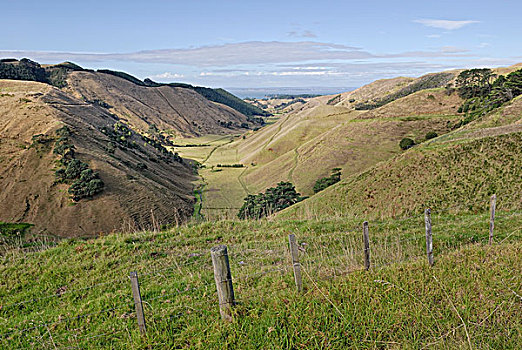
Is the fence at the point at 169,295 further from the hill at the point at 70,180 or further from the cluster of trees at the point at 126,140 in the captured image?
the cluster of trees at the point at 126,140

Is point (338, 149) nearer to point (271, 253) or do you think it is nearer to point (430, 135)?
point (430, 135)

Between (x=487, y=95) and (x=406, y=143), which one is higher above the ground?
(x=487, y=95)

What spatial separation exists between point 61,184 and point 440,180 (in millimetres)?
35393

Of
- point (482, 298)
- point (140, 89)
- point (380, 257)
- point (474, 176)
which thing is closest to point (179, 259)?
point (380, 257)

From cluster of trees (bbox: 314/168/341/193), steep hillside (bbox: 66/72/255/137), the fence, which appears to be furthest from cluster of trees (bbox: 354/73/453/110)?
the fence

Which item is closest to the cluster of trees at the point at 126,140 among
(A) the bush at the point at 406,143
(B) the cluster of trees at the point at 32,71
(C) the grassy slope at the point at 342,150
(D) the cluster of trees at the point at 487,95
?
(C) the grassy slope at the point at 342,150

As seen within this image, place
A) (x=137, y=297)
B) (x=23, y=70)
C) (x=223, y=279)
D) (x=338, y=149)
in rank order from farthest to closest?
(x=23, y=70), (x=338, y=149), (x=137, y=297), (x=223, y=279)

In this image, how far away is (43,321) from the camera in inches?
245

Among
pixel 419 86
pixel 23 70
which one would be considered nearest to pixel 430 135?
pixel 419 86

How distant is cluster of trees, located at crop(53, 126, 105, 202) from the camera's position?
3300 centimetres

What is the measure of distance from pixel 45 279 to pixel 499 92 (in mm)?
74748

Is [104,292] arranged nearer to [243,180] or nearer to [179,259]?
[179,259]

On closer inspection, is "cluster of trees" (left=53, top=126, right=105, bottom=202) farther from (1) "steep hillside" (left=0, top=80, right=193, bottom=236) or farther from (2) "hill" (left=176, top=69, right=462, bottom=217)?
(2) "hill" (left=176, top=69, right=462, bottom=217)

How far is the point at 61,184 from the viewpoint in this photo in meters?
34.0
